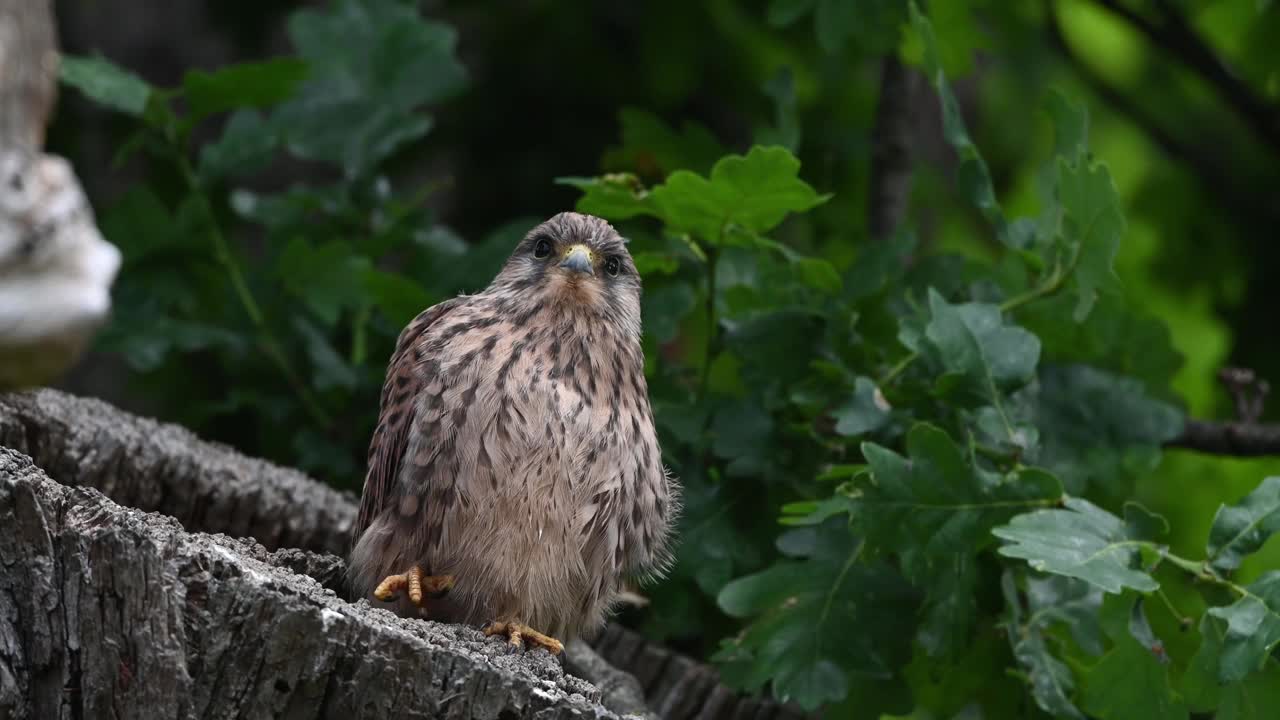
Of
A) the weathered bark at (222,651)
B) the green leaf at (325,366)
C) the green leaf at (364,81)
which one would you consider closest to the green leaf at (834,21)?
the green leaf at (364,81)

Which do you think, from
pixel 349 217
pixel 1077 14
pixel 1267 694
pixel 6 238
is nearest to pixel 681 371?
pixel 349 217

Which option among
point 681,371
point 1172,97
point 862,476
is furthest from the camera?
point 1172,97

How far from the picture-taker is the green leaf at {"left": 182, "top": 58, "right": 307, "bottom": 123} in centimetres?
420

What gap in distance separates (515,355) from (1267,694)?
1.60 metres

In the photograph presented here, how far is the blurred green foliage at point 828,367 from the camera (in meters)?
3.17

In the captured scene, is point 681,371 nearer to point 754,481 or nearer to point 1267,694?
point 754,481

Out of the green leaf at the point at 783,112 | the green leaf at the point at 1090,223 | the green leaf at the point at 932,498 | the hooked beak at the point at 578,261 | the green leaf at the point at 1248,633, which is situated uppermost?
the green leaf at the point at 783,112

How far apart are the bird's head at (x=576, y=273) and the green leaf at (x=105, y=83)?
1158 mm

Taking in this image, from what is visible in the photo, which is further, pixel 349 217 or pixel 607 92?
pixel 607 92

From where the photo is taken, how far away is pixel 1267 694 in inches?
115

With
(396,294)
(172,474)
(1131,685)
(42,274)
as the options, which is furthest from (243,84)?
(1131,685)

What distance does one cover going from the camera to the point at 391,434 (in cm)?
342

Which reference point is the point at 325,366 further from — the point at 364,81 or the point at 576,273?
the point at 576,273

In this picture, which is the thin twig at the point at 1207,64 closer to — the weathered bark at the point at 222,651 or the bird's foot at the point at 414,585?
the bird's foot at the point at 414,585
